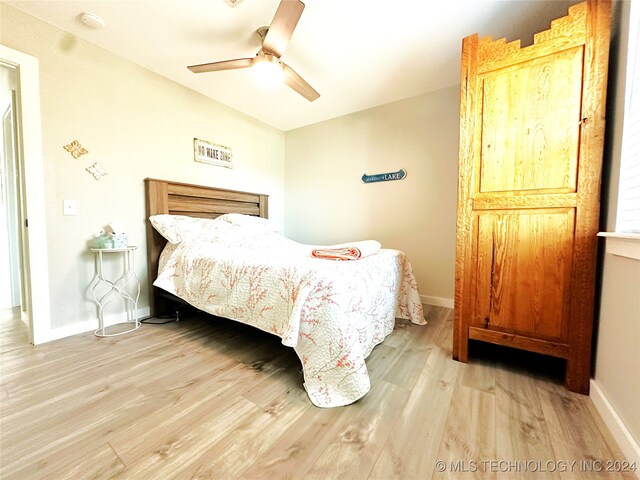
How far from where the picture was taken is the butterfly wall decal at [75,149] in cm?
193

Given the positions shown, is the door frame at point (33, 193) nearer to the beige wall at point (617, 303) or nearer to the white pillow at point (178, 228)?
the white pillow at point (178, 228)

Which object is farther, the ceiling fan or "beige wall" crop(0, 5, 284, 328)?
"beige wall" crop(0, 5, 284, 328)

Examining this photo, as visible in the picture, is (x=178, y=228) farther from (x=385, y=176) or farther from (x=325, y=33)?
(x=385, y=176)

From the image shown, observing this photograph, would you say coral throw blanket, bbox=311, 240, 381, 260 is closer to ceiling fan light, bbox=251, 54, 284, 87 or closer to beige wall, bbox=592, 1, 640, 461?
beige wall, bbox=592, 1, 640, 461

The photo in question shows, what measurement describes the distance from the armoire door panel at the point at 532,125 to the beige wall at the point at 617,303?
5.6 inches

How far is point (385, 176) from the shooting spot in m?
3.02

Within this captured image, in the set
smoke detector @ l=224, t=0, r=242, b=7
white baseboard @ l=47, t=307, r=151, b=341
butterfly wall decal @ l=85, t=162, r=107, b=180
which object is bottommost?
white baseboard @ l=47, t=307, r=151, b=341

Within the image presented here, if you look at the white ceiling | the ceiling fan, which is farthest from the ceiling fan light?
the white ceiling

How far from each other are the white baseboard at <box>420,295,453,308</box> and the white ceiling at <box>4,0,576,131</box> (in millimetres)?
2378

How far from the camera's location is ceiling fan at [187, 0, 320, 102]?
1425 mm

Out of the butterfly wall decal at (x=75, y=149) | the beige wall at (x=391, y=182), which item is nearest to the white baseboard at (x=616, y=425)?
the beige wall at (x=391, y=182)

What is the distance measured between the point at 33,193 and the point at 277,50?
209cm

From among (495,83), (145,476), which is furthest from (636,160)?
(145,476)

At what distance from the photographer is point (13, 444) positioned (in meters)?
0.99
